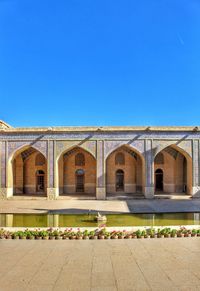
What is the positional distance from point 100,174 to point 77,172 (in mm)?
3381

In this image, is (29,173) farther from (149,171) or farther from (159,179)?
(159,179)

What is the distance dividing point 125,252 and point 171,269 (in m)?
1.41

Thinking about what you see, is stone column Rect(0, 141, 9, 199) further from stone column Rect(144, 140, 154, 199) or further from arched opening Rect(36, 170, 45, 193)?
stone column Rect(144, 140, 154, 199)

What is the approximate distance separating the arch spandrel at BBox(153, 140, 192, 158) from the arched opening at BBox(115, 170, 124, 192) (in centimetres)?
396

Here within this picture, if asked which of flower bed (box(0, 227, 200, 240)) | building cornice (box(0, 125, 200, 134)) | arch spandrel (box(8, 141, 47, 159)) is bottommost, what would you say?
flower bed (box(0, 227, 200, 240))

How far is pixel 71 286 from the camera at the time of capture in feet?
13.4

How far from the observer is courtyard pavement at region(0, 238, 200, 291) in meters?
4.16

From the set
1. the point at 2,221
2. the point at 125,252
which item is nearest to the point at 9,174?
the point at 2,221

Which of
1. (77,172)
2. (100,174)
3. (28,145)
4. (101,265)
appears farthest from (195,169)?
(101,265)

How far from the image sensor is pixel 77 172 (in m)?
20.7

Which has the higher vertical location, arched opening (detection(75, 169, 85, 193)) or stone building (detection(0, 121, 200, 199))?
stone building (detection(0, 121, 200, 199))

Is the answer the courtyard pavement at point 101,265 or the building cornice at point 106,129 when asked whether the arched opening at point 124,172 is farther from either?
the courtyard pavement at point 101,265

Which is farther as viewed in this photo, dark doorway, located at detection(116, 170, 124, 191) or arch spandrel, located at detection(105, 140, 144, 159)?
dark doorway, located at detection(116, 170, 124, 191)

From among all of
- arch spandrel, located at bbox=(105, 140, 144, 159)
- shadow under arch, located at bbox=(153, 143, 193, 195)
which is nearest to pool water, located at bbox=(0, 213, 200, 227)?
arch spandrel, located at bbox=(105, 140, 144, 159)
